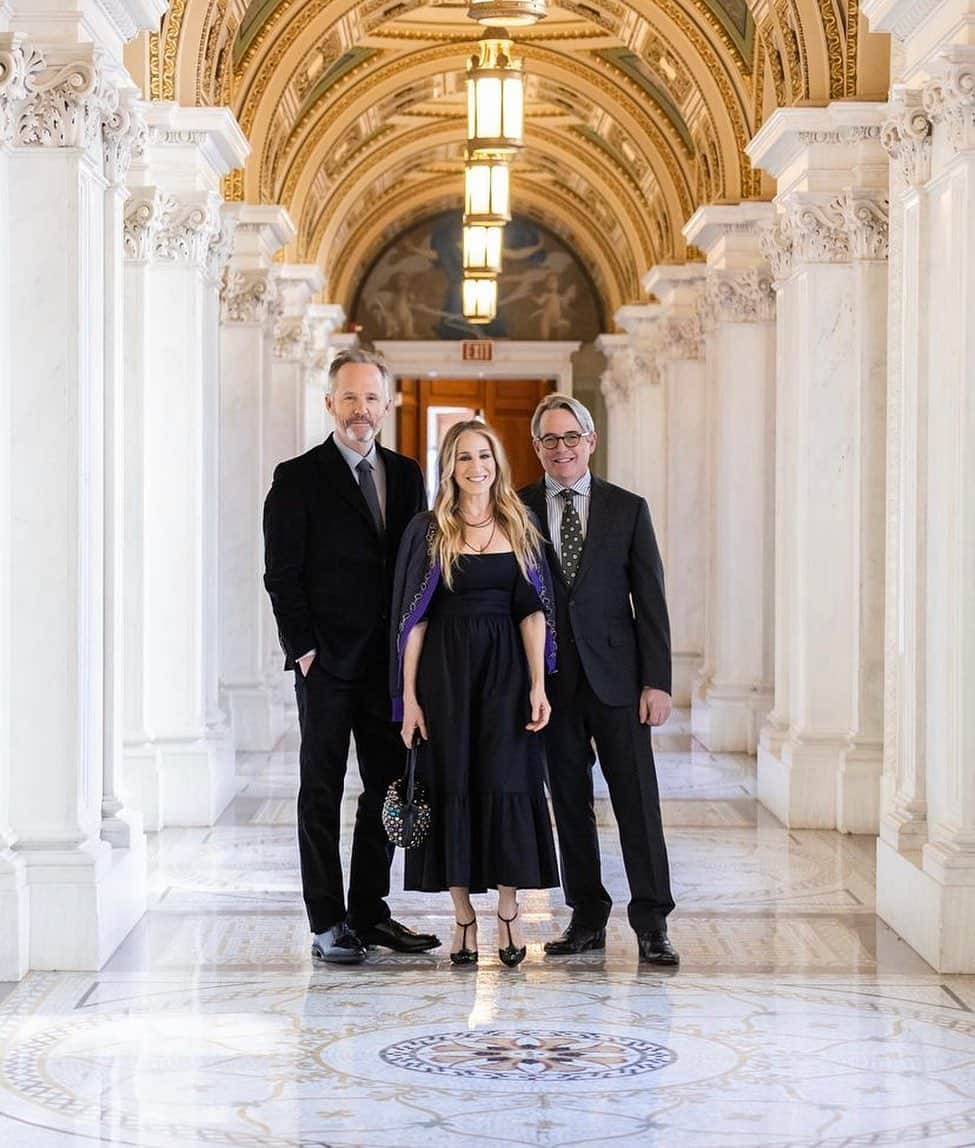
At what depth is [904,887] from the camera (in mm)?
8852

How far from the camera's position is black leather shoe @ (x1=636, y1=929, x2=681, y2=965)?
8.05m

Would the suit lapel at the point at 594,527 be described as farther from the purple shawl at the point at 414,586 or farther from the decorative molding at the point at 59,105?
the decorative molding at the point at 59,105

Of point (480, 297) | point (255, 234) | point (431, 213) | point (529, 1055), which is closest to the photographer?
point (529, 1055)

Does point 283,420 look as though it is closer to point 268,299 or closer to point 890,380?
point 268,299

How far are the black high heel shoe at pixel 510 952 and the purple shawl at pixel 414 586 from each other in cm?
91

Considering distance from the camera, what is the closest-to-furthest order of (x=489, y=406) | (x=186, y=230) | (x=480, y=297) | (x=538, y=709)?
(x=538, y=709) < (x=186, y=230) < (x=480, y=297) < (x=489, y=406)

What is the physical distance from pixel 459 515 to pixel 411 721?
2.56 feet

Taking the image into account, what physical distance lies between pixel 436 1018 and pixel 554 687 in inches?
57.2

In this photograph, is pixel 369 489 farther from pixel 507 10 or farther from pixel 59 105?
pixel 507 10

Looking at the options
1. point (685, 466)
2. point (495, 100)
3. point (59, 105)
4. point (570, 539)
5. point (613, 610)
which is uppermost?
point (495, 100)

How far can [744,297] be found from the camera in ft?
54.0

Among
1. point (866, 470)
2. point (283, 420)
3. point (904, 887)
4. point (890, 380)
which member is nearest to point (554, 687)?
point (904, 887)

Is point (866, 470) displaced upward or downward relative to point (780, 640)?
upward

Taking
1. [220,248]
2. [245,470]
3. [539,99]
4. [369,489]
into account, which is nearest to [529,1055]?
[369,489]
